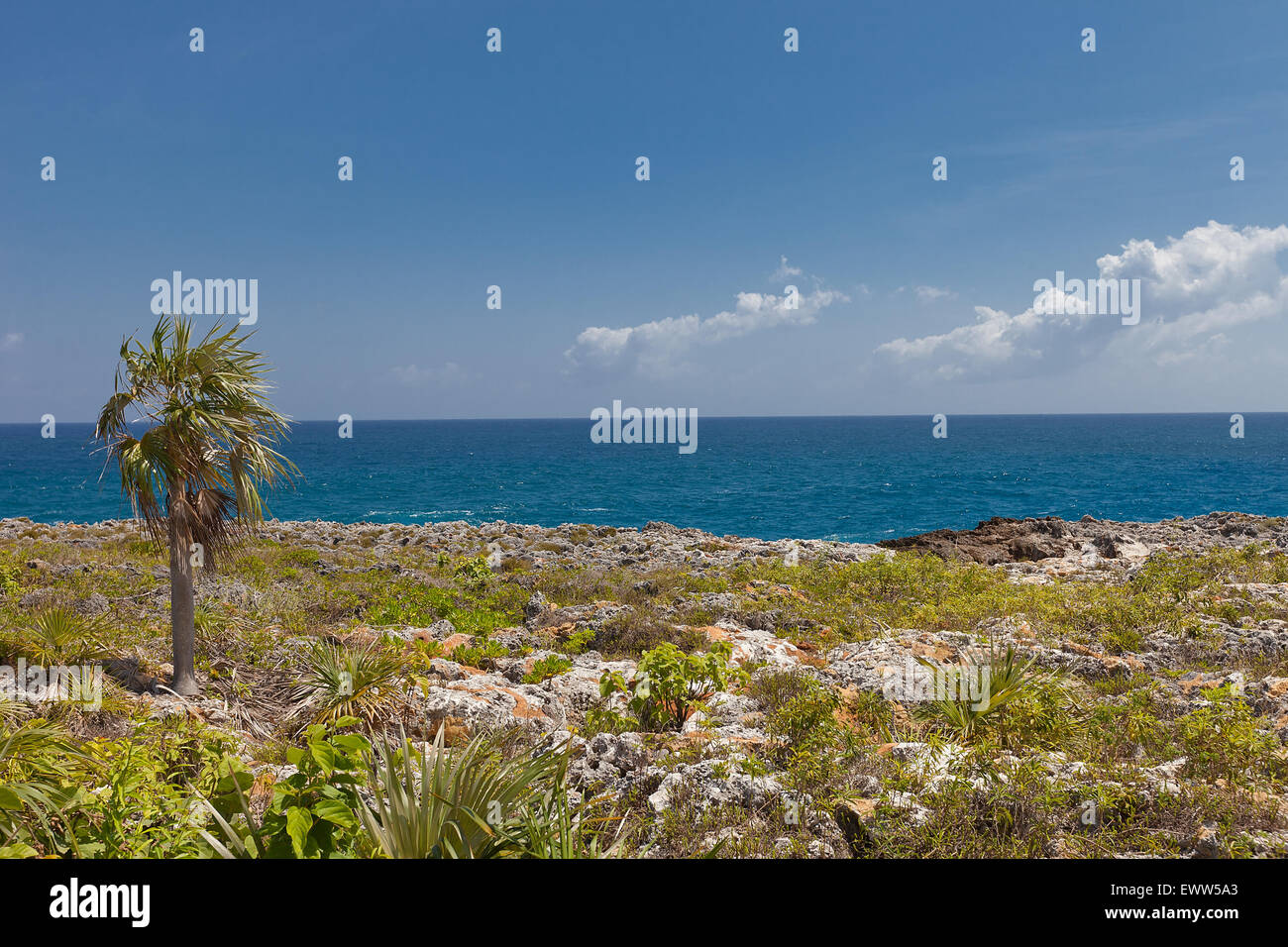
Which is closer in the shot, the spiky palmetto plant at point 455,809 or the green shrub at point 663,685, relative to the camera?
the spiky palmetto plant at point 455,809

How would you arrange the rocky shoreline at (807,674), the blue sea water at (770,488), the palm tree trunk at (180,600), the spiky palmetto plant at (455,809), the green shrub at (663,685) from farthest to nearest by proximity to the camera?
the blue sea water at (770,488) → the palm tree trunk at (180,600) → the green shrub at (663,685) → the rocky shoreline at (807,674) → the spiky palmetto plant at (455,809)

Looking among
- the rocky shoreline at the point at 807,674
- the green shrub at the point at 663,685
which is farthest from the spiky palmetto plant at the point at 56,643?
the green shrub at the point at 663,685

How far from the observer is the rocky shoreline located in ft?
15.9

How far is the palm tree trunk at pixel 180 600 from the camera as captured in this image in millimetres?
7512

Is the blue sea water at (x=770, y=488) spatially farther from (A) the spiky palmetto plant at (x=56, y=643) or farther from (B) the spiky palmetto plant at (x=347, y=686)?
(B) the spiky palmetto plant at (x=347, y=686)

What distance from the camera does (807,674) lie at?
8406mm

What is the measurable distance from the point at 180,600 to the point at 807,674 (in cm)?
792

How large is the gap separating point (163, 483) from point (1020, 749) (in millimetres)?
9939

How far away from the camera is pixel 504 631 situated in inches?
439

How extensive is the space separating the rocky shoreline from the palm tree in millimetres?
1649

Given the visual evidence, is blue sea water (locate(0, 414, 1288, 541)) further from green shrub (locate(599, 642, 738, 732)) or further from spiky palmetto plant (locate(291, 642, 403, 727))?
green shrub (locate(599, 642, 738, 732))

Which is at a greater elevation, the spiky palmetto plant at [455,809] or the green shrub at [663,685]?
the spiky palmetto plant at [455,809]

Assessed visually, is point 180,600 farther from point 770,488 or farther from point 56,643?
point 770,488
